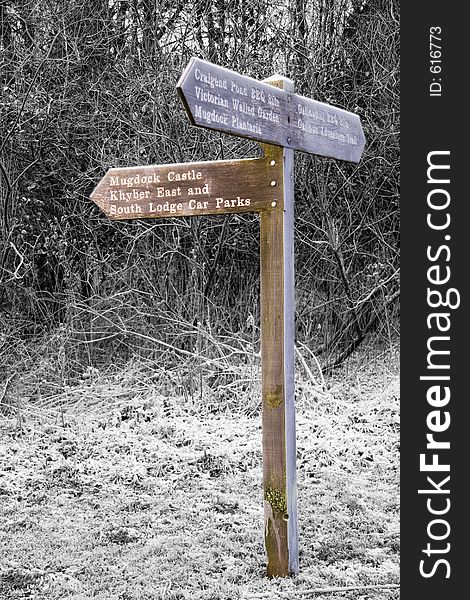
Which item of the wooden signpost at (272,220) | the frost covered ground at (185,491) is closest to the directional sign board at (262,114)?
the wooden signpost at (272,220)

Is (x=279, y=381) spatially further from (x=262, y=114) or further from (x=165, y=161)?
(x=165, y=161)

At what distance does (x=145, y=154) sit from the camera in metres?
9.18

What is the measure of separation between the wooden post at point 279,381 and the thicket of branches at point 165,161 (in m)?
4.47

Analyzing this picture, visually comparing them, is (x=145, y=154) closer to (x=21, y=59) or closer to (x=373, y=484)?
(x=21, y=59)

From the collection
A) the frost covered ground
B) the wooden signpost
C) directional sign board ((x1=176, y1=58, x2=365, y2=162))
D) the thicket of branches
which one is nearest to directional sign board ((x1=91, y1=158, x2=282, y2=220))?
the wooden signpost

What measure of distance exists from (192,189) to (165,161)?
4.72 meters

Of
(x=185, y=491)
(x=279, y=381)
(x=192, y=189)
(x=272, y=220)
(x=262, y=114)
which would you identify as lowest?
(x=185, y=491)

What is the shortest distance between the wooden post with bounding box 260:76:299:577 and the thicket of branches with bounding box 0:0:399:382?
4.47 m

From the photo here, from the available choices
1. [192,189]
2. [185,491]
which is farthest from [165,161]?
[192,189]

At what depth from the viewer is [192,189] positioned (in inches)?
177

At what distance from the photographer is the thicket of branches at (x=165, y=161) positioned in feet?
29.8

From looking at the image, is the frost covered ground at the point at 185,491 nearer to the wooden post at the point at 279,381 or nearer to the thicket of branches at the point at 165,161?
the wooden post at the point at 279,381

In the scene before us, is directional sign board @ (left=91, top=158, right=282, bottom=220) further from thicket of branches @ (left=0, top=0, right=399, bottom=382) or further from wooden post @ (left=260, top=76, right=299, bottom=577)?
thicket of branches @ (left=0, top=0, right=399, bottom=382)

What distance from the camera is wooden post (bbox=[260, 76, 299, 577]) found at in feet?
14.2
